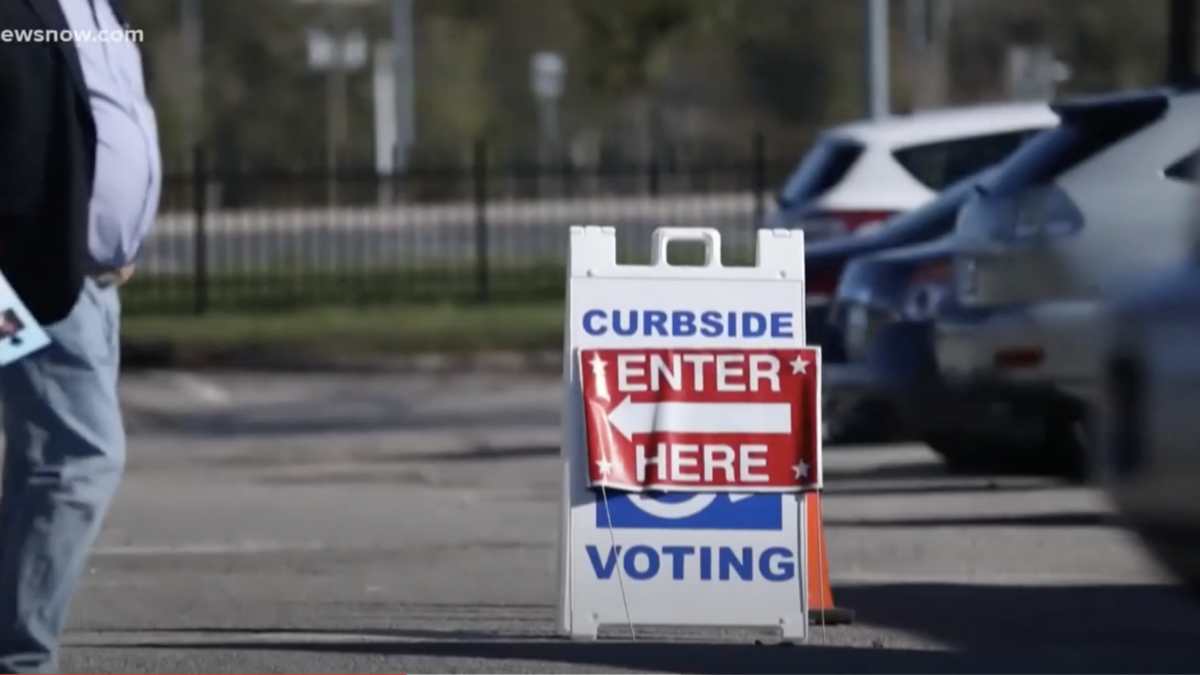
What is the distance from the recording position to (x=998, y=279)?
30.1 ft

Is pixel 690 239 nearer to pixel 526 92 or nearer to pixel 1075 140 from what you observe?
pixel 1075 140

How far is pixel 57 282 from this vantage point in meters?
4.87

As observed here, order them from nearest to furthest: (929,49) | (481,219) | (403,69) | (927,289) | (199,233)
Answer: (927,289) < (199,233) < (481,219) < (929,49) < (403,69)

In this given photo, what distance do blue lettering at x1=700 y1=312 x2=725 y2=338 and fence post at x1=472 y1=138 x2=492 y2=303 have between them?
1452 centimetres

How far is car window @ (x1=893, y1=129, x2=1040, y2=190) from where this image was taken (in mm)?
13609

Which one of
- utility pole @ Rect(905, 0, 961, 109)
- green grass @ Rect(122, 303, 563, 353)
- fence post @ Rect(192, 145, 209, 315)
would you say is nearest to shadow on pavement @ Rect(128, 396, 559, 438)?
green grass @ Rect(122, 303, 563, 353)

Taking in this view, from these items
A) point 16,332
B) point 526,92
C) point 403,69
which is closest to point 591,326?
point 16,332

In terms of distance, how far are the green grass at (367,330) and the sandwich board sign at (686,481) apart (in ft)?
37.6

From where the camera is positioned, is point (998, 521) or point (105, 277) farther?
point (998, 521)

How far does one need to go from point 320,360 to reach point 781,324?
11.8m

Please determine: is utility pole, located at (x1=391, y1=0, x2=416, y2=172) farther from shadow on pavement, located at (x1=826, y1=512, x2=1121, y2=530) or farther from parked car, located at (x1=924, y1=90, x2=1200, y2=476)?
shadow on pavement, located at (x1=826, y1=512, x2=1121, y2=530)

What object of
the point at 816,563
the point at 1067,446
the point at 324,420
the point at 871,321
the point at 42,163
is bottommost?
the point at 324,420

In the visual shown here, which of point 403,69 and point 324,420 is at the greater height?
point 403,69

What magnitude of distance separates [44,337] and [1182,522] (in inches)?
107
